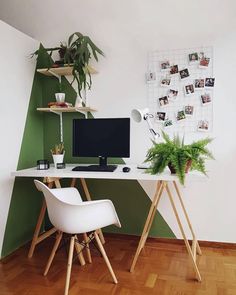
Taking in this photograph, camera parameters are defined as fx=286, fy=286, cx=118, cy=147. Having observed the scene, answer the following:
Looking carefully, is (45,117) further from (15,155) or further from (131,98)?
(131,98)

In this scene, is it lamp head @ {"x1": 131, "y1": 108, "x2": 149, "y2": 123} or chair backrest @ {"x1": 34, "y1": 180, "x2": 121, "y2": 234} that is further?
lamp head @ {"x1": 131, "y1": 108, "x2": 149, "y2": 123}

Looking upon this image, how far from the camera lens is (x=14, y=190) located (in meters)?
2.70

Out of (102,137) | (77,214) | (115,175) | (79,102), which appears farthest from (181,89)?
(77,214)

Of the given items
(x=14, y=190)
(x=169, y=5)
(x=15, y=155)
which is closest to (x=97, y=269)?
(x=14, y=190)

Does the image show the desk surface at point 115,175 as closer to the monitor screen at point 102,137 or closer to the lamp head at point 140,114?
the monitor screen at point 102,137

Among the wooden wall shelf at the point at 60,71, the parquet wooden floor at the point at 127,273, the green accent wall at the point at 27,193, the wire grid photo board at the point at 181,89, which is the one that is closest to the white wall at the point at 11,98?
the green accent wall at the point at 27,193

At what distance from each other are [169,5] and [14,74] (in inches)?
63.0

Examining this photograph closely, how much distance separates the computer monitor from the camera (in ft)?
8.57

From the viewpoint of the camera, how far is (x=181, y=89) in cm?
276

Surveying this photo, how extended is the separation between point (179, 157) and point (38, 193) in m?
1.72

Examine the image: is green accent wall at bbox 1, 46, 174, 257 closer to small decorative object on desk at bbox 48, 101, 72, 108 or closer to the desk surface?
small decorative object on desk at bbox 48, 101, 72, 108

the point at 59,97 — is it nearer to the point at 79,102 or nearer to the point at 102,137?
the point at 79,102

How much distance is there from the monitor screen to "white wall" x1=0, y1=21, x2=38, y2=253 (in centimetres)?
56

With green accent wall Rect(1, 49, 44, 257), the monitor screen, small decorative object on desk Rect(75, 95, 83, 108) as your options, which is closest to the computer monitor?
the monitor screen
